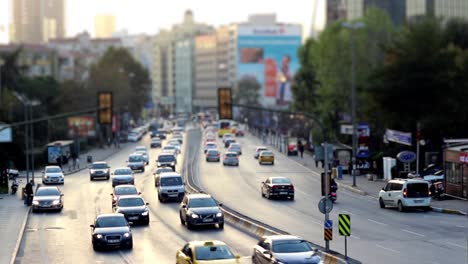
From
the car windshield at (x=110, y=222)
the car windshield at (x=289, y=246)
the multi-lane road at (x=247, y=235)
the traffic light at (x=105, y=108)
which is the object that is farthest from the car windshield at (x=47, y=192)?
the car windshield at (x=289, y=246)

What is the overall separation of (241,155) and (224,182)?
34.9m

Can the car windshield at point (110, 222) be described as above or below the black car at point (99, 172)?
above

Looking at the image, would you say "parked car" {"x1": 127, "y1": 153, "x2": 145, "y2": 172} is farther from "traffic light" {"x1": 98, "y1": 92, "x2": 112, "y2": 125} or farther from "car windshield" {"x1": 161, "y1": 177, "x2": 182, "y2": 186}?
"traffic light" {"x1": 98, "y1": 92, "x2": 112, "y2": 125}

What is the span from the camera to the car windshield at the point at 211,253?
80.6ft

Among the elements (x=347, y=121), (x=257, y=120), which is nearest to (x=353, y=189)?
(x=347, y=121)

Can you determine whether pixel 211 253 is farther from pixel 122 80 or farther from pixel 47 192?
pixel 122 80

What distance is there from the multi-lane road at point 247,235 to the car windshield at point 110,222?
3.46ft

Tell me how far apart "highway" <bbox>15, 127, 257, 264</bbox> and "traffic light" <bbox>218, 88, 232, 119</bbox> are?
5.59 metres

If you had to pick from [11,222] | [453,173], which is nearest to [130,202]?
[11,222]

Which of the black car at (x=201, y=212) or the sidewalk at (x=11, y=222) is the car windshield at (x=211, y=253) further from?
the black car at (x=201, y=212)

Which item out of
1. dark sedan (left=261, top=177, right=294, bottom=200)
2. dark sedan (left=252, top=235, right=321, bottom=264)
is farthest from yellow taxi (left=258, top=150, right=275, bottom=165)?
dark sedan (left=252, top=235, right=321, bottom=264)

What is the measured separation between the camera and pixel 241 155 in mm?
100688

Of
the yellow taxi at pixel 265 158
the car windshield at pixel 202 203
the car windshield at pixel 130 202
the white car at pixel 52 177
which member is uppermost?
the car windshield at pixel 202 203

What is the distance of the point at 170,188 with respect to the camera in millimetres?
51500
